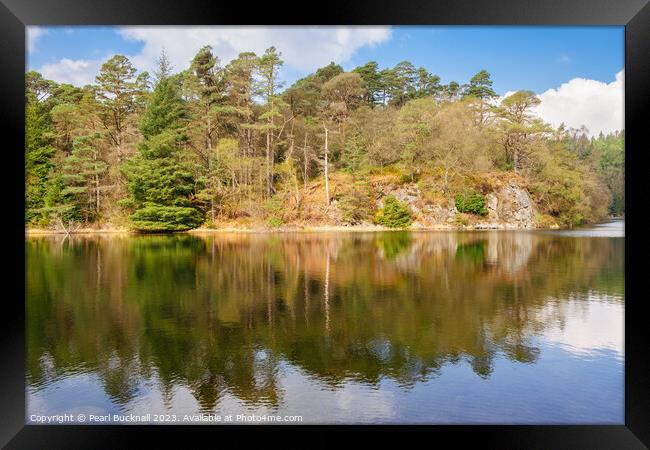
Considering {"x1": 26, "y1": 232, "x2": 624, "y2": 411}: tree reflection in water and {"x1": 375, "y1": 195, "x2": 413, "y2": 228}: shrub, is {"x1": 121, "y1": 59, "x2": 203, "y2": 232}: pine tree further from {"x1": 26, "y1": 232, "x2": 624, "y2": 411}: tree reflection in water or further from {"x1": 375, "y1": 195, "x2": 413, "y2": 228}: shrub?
{"x1": 375, "y1": 195, "x2": 413, "y2": 228}: shrub

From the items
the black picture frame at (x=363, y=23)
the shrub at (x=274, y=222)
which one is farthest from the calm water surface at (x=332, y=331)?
the shrub at (x=274, y=222)

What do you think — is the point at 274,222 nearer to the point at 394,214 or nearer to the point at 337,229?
the point at 337,229

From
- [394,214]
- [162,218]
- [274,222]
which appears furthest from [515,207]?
[162,218]

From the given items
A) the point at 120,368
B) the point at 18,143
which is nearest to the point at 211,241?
the point at 120,368

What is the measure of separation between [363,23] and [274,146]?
10.1 meters

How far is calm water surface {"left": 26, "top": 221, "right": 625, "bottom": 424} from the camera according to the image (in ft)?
13.3

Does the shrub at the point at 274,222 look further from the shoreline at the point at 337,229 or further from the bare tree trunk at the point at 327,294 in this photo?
the bare tree trunk at the point at 327,294

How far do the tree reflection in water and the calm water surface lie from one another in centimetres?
3

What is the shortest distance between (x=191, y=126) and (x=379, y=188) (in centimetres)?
526

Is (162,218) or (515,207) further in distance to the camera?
(515,207)

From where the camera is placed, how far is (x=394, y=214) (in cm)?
1215

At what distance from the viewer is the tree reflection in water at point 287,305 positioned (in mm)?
4590

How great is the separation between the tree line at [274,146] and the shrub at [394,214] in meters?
0.45

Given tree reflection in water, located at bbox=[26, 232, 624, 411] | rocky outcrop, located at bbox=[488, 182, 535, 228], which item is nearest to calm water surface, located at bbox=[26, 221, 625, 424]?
tree reflection in water, located at bbox=[26, 232, 624, 411]
